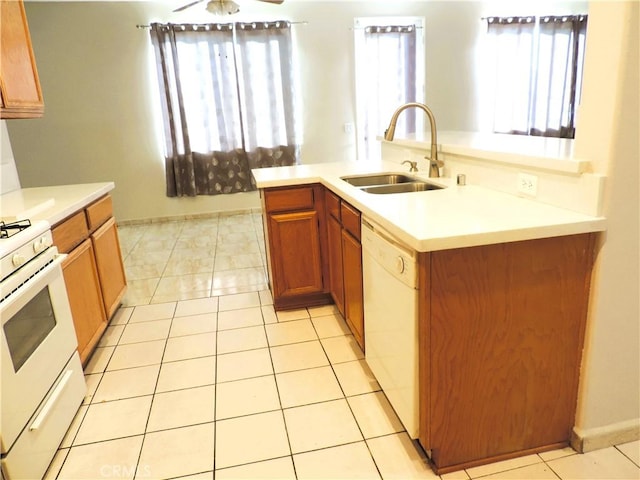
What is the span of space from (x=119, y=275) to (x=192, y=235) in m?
2.03

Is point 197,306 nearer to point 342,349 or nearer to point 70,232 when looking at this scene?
point 70,232

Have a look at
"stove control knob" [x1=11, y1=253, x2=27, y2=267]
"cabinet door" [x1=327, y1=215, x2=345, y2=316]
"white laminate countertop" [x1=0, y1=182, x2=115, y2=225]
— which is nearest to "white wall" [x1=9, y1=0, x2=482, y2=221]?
"white laminate countertop" [x1=0, y1=182, x2=115, y2=225]

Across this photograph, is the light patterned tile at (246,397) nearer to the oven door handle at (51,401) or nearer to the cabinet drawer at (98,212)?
the oven door handle at (51,401)

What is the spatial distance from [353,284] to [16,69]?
214 cm

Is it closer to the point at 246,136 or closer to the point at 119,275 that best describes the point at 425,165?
the point at 119,275

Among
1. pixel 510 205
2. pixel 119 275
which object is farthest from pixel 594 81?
pixel 119 275

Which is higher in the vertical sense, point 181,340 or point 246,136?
point 246,136

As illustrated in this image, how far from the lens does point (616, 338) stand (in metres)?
1.49

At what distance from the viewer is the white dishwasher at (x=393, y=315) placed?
1421 mm

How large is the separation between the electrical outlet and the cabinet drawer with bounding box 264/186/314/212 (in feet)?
4.10

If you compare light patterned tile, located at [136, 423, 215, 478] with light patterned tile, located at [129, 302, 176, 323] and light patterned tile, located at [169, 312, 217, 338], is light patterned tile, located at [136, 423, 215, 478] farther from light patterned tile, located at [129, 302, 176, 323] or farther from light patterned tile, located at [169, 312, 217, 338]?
light patterned tile, located at [129, 302, 176, 323]

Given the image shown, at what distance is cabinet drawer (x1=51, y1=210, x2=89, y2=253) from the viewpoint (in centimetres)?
206

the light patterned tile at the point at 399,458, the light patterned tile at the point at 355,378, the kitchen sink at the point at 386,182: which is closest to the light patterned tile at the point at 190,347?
the light patterned tile at the point at 355,378

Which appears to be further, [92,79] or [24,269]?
[92,79]
